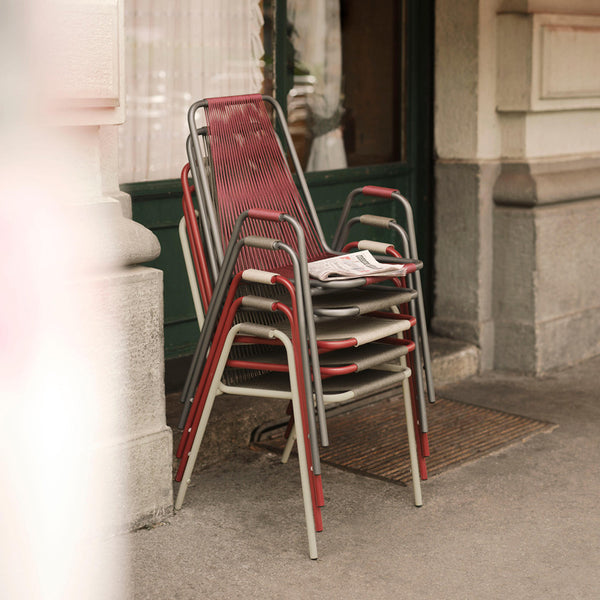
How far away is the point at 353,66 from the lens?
507 centimetres

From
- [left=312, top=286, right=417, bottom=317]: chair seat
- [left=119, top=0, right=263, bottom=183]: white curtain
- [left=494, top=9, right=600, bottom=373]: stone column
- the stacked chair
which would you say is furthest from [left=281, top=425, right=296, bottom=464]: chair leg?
[left=494, top=9, right=600, bottom=373]: stone column

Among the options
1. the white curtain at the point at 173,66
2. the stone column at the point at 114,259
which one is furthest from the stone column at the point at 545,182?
the stone column at the point at 114,259

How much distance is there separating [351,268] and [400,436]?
1215 millimetres

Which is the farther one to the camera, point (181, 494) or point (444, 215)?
point (444, 215)

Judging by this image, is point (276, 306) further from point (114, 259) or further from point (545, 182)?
point (545, 182)

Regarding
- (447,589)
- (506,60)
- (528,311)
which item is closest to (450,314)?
(528,311)

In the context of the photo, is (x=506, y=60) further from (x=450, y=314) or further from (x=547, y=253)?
(x=450, y=314)

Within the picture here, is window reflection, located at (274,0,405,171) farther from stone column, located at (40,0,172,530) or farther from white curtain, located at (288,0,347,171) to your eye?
stone column, located at (40,0,172,530)

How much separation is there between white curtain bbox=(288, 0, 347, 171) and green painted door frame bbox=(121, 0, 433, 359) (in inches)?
4.9

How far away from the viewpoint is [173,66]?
427 centimetres

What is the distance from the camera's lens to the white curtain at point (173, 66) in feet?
13.6

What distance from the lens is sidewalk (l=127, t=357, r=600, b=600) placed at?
288cm

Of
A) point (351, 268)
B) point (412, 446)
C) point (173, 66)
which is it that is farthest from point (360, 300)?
point (173, 66)

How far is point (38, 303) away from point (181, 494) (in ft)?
2.76
